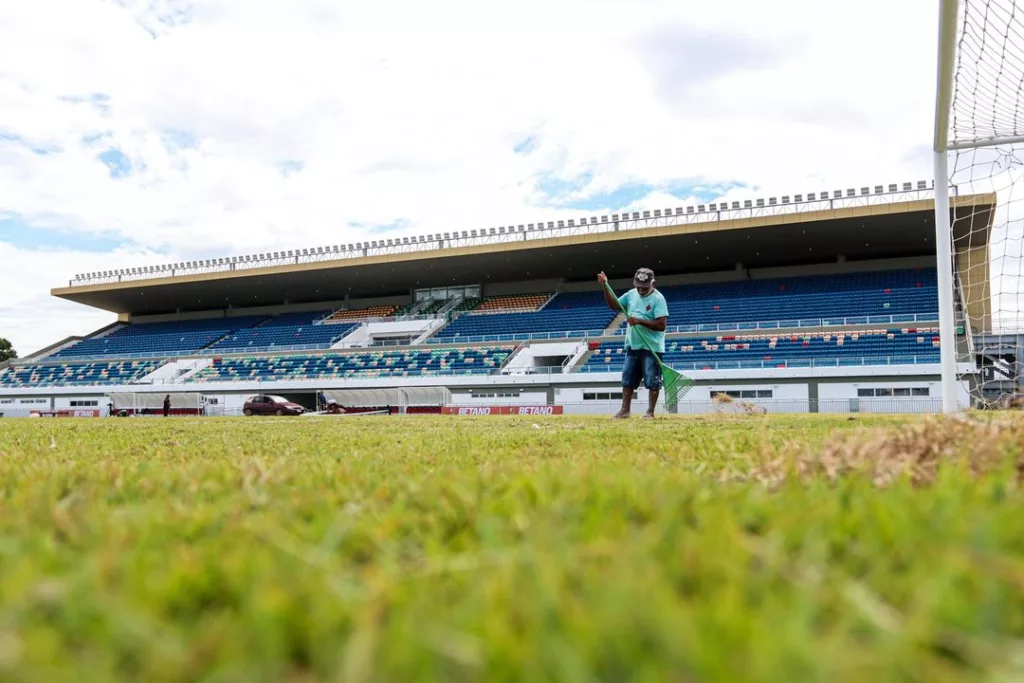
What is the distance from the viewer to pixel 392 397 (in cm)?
2838

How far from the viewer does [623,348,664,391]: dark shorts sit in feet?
28.9

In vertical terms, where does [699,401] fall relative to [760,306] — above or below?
below

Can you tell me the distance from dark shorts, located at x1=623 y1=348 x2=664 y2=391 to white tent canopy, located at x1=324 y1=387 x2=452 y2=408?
772 inches

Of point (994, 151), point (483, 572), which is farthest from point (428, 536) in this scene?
point (994, 151)

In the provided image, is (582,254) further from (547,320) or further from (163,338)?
(163,338)

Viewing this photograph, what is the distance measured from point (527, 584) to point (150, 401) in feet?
115

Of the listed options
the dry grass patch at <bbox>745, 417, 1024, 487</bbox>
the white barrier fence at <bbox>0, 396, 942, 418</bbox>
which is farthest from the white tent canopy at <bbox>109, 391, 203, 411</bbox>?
the dry grass patch at <bbox>745, 417, 1024, 487</bbox>

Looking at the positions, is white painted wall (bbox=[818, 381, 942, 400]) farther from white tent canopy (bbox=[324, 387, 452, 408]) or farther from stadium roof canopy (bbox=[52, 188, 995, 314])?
white tent canopy (bbox=[324, 387, 452, 408])

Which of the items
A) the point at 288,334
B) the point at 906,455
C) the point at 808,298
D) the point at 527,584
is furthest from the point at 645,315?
the point at 288,334

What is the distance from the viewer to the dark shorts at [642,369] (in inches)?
347

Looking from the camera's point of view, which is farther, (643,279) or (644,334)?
(643,279)

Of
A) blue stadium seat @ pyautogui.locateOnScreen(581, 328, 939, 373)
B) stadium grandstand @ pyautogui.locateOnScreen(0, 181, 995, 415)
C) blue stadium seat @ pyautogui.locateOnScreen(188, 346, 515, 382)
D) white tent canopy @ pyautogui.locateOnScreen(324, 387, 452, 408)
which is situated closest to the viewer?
blue stadium seat @ pyautogui.locateOnScreen(581, 328, 939, 373)

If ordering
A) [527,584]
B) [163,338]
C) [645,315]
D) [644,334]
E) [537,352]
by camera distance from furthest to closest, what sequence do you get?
[163,338] < [537,352] < [645,315] < [644,334] < [527,584]

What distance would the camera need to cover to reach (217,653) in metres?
0.63
